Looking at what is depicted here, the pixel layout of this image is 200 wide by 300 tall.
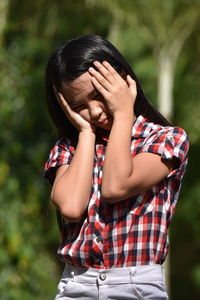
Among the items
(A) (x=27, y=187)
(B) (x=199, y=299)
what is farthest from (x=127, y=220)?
(B) (x=199, y=299)

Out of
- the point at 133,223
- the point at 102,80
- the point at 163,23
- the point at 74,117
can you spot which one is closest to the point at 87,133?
the point at 74,117

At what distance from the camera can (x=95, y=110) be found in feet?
7.88

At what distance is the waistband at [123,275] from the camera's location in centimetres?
229

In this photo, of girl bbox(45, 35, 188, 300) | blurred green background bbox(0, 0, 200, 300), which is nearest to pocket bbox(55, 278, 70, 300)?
girl bbox(45, 35, 188, 300)

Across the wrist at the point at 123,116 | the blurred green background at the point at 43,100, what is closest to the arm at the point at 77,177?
the wrist at the point at 123,116

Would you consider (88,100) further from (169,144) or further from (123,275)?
(123,275)

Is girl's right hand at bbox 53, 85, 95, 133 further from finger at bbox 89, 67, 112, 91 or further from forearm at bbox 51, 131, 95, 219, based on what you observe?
finger at bbox 89, 67, 112, 91

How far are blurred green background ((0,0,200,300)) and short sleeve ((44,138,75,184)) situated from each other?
4.56 metres

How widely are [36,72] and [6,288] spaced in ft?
11.8

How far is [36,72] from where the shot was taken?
991cm

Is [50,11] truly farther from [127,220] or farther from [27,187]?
[127,220]

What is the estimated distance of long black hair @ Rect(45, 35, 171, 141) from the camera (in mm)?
2426

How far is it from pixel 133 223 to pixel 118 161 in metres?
0.19

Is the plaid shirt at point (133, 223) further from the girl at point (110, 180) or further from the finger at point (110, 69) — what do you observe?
the finger at point (110, 69)
